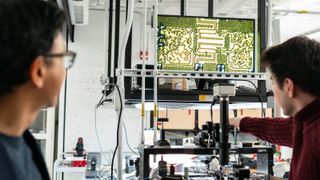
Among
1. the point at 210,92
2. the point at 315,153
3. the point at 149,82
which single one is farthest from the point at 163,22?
the point at 315,153

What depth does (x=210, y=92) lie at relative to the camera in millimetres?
2295

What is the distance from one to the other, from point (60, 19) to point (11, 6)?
12 centimetres

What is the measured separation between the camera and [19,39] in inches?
32.6

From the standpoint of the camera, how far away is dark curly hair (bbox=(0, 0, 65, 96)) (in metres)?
0.83

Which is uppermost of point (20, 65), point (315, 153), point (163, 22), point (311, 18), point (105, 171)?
point (311, 18)

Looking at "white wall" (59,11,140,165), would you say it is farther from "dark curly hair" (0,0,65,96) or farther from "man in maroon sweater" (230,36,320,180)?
"dark curly hair" (0,0,65,96)

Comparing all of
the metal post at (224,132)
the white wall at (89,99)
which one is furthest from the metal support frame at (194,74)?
the white wall at (89,99)

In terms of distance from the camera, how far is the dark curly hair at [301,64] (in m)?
1.46

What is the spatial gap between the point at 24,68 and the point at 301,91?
43.5 inches

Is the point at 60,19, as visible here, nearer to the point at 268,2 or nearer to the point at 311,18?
the point at 268,2

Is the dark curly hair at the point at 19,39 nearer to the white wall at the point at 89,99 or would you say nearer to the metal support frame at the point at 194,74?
the metal support frame at the point at 194,74

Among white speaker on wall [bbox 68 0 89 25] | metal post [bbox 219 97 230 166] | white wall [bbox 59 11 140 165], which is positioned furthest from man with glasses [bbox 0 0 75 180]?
white wall [bbox 59 11 140 165]

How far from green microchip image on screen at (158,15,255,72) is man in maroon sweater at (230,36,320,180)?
0.56 metres

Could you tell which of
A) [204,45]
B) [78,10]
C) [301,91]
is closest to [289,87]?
[301,91]
